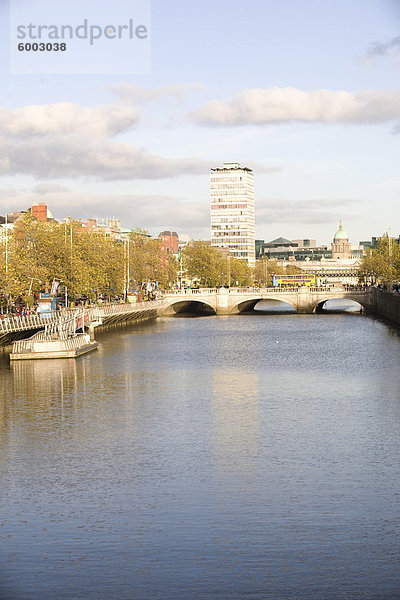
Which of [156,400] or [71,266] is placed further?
[71,266]

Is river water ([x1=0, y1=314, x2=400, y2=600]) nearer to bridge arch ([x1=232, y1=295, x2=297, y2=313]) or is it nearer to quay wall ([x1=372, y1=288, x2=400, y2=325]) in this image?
quay wall ([x1=372, y1=288, x2=400, y2=325])

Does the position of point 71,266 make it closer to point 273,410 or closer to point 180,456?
point 273,410

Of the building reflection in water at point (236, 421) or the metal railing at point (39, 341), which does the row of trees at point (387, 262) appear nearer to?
the metal railing at point (39, 341)

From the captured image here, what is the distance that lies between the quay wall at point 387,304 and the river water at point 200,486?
187 ft

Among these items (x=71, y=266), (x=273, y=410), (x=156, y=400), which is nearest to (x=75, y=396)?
(x=156, y=400)

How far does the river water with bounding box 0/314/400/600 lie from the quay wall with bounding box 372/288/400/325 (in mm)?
56972

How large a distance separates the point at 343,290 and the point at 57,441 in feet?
394

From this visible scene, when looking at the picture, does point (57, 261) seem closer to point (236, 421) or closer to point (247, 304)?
point (236, 421)

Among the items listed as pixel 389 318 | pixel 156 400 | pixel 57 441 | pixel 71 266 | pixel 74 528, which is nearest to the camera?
pixel 74 528

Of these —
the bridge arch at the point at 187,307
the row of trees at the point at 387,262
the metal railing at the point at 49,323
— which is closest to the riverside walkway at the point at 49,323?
the metal railing at the point at 49,323

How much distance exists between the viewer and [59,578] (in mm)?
24531

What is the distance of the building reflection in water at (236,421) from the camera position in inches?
1434

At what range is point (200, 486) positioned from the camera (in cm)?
3262

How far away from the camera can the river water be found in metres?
24.5
